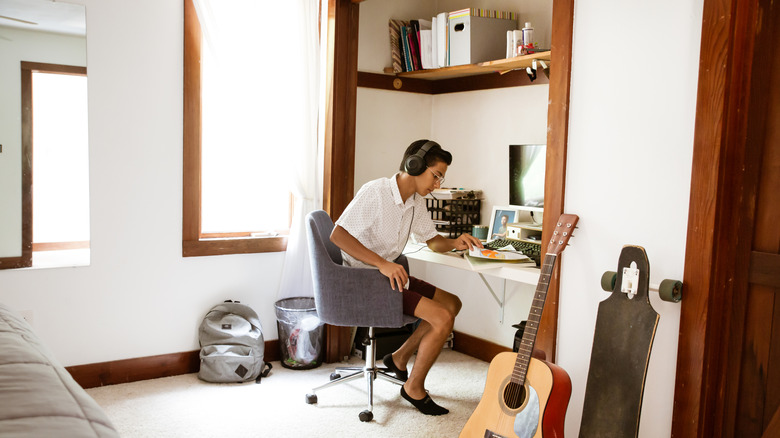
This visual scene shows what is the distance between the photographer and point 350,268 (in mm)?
2924

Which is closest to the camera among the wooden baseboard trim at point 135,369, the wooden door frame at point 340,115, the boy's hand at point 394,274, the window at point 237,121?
the boy's hand at point 394,274

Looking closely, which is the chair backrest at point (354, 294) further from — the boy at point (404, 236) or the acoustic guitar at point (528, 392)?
the acoustic guitar at point (528, 392)

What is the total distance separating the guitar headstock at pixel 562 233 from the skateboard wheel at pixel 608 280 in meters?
0.20

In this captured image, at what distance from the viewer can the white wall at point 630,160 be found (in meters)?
2.06

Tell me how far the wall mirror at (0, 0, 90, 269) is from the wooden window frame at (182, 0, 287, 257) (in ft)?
1.60

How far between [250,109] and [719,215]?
8.27 ft

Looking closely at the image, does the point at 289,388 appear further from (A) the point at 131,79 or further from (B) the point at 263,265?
(A) the point at 131,79

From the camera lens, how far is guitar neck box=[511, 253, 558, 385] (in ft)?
7.16

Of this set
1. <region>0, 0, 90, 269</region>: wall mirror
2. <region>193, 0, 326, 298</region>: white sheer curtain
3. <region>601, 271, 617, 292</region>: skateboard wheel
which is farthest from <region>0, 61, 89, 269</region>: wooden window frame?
<region>601, 271, 617, 292</region>: skateboard wheel

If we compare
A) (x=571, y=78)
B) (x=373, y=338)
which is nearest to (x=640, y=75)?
(x=571, y=78)

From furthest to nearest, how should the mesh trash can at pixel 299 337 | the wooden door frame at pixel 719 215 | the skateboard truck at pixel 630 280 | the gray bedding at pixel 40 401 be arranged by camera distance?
1. the mesh trash can at pixel 299 337
2. the skateboard truck at pixel 630 280
3. the wooden door frame at pixel 719 215
4. the gray bedding at pixel 40 401

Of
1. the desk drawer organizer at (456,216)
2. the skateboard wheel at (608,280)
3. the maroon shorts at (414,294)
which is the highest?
the desk drawer organizer at (456,216)

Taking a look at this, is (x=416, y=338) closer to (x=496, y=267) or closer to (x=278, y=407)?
(x=496, y=267)

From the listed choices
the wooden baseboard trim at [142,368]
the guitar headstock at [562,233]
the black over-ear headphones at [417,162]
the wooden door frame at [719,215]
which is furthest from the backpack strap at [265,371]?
the wooden door frame at [719,215]
